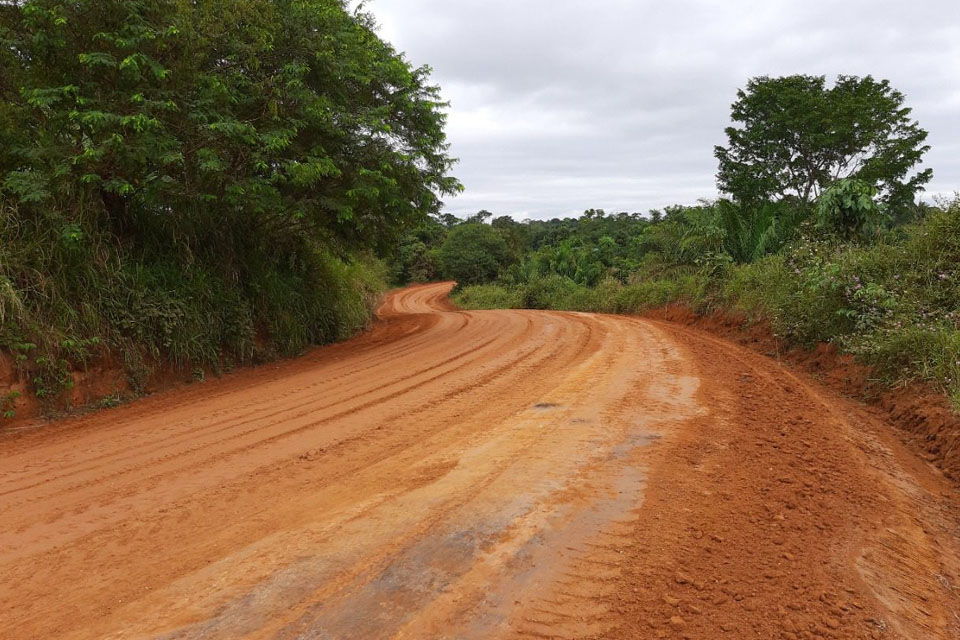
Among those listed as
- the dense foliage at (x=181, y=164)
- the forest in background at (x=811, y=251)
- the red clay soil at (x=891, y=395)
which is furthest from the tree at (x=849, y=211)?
the dense foliage at (x=181, y=164)

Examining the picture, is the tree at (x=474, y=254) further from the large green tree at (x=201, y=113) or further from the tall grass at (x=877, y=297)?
the large green tree at (x=201, y=113)

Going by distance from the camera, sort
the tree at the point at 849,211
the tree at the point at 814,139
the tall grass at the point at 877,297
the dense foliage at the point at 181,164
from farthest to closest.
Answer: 1. the tree at the point at 814,139
2. the tree at the point at 849,211
3. the dense foliage at the point at 181,164
4. the tall grass at the point at 877,297

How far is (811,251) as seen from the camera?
10578mm

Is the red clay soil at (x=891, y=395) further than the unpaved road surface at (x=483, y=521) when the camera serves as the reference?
Yes

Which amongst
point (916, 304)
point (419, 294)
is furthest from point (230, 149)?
point (419, 294)

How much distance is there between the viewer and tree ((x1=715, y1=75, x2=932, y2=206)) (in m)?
20.7

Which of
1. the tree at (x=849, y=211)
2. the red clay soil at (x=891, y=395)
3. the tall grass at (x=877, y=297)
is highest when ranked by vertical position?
the tree at (x=849, y=211)

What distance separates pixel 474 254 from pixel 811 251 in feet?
104

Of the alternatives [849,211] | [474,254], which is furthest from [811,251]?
[474,254]

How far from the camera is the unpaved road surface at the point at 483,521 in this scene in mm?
2418

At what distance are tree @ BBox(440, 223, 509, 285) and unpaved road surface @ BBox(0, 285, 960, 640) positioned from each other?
3522cm

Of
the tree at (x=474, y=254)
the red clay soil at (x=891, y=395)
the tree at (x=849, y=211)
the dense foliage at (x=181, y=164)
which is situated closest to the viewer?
the red clay soil at (x=891, y=395)

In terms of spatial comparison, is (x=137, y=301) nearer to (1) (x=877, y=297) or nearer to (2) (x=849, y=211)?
(1) (x=877, y=297)

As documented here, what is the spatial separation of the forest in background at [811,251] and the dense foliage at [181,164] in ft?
10.8
